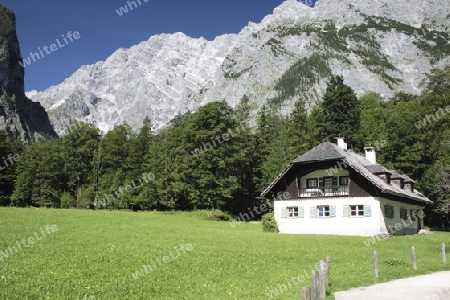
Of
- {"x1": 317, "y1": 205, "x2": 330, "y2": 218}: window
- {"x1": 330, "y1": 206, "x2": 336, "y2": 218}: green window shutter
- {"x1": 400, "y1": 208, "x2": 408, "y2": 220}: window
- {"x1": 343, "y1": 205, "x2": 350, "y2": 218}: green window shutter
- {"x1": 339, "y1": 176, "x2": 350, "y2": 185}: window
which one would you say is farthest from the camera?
{"x1": 400, "y1": 208, "x2": 408, "y2": 220}: window

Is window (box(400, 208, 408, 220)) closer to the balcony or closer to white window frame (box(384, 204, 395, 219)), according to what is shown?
white window frame (box(384, 204, 395, 219))

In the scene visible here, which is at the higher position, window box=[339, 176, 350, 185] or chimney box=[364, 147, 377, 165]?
chimney box=[364, 147, 377, 165]

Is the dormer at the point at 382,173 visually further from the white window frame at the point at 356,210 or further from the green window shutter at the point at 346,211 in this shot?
the green window shutter at the point at 346,211

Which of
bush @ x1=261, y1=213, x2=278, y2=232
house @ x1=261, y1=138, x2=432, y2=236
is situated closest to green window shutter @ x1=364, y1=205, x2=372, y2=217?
house @ x1=261, y1=138, x2=432, y2=236

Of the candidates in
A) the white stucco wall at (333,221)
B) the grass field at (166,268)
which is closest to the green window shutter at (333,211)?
the white stucco wall at (333,221)

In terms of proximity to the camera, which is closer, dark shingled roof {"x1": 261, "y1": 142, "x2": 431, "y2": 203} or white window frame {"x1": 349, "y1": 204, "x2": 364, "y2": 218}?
dark shingled roof {"x1": 261, "y1": 142, "x2": 431, "y2": 203}

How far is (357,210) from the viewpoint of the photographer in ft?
128

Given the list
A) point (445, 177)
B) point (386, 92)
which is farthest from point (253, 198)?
point (386, 92)

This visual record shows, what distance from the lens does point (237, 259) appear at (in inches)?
738

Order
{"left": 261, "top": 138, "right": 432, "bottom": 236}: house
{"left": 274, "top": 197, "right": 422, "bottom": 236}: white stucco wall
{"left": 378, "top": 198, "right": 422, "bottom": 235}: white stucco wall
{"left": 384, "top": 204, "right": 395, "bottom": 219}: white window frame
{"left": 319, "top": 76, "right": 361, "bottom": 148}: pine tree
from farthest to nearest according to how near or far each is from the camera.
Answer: {"left": 319, "top": 76, "right": 361, "bottom": 148}: pine tree < {"left": 384, "top": 204, "right": 395, "bottom": 219}: white window frame < {"left": 378, "top": 198, "right": 422, "bottom": 235}: white stucco wall < {"left": 261, "top": 138, "right": 432, "bottom": 236}: house < {"left": 274, "top": 197, "right": 422, "bottom": 236}: white stucco wall

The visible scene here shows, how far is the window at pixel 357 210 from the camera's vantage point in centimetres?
3900

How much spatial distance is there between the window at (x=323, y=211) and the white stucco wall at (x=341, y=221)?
1.12 ft

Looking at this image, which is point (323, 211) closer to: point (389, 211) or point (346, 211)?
point (346, 211)

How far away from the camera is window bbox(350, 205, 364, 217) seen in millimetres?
39000
